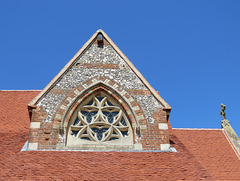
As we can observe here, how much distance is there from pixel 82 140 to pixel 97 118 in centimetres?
91

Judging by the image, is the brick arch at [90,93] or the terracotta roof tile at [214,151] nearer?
the brick arch at [90,93]

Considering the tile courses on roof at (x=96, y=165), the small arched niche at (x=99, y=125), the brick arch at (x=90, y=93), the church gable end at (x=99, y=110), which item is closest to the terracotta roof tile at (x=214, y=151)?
the tile courses on roof at (x=96, y=165)

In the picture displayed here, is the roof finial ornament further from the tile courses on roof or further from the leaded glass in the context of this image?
the leaded glass

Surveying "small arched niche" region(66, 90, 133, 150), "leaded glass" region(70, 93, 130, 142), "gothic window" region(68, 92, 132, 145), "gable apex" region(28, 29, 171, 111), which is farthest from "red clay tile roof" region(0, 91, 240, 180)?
"gable apex" region(28, 29, 171, 111)

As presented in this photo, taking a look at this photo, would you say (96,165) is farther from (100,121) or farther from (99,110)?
(99,110)

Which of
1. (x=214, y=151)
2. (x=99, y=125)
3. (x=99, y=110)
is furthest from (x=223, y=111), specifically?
(x=99, y=125)

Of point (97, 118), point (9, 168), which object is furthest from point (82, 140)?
point (9, 168)

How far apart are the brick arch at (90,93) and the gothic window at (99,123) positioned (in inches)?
7.2

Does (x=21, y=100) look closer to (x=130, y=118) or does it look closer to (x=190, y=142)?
(x=130, y=118)

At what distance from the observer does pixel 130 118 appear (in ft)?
30.9

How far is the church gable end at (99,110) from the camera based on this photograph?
8961 millimetres

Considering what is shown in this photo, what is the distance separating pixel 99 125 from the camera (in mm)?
9453

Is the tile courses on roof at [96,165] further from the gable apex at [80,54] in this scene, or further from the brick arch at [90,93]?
the gable apex at [80,54]

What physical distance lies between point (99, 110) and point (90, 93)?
68 cm
